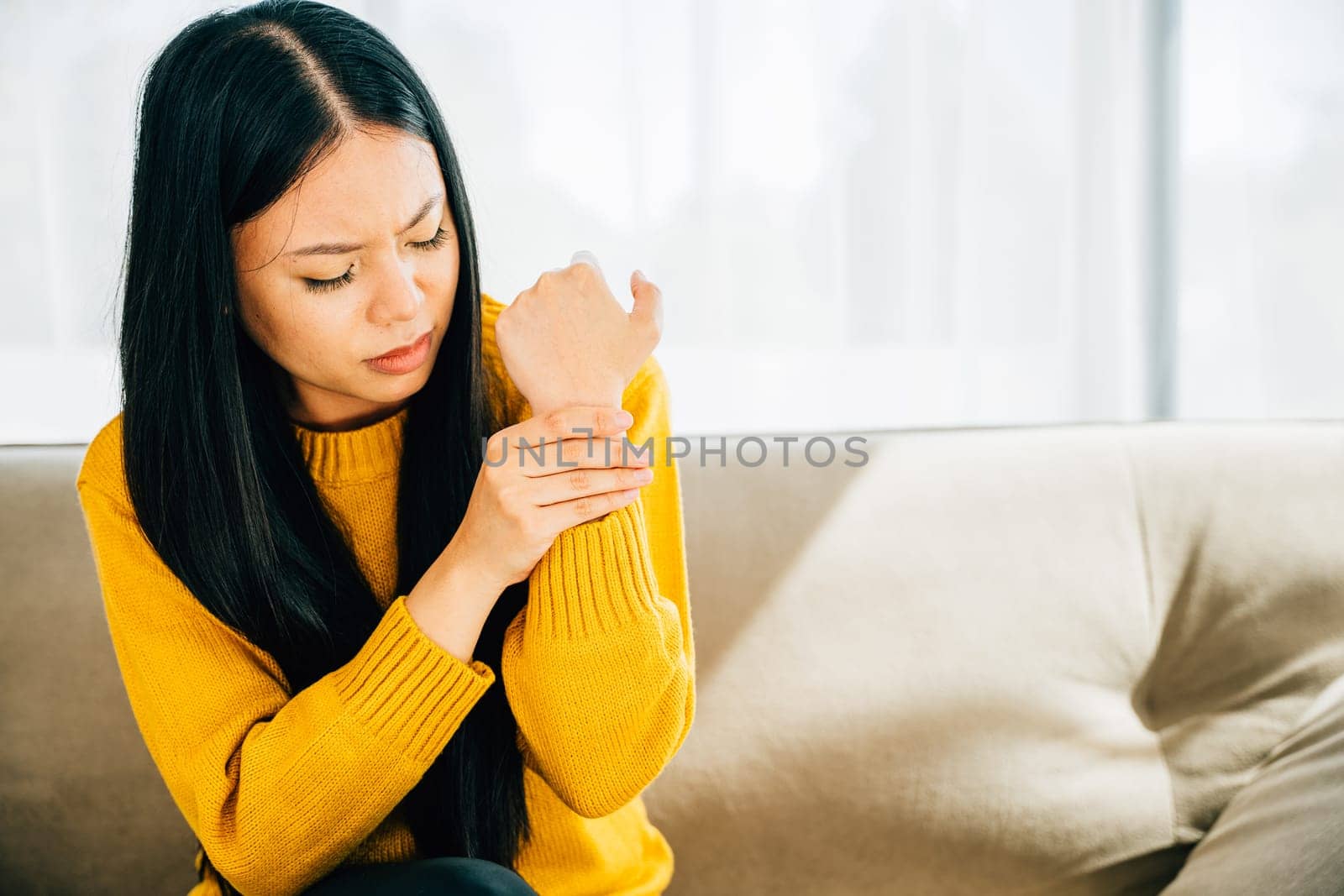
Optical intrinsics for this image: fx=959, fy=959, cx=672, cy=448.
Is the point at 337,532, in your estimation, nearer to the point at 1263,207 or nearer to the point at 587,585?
the point at 587,585

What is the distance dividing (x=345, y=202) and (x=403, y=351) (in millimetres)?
133

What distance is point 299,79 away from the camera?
0.75 m

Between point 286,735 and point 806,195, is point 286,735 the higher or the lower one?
the lower one

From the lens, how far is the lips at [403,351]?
80 centimetres

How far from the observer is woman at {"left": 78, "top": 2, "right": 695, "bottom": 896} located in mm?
741

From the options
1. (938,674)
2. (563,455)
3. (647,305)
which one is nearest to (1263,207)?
(938,674)

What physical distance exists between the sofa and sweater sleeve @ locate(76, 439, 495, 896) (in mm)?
382

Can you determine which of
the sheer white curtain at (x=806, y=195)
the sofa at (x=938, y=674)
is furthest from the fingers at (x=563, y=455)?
the sheer white curtain at (x=806, y=195)

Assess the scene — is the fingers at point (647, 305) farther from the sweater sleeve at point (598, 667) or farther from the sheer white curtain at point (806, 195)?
the sheer white curtain at point (806, 195)

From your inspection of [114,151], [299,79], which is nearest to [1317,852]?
[299,79]

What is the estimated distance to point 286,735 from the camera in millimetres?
741

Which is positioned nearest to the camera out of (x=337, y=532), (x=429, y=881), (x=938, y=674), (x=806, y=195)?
(x=429, y=881)

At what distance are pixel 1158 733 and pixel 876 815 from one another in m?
0.34

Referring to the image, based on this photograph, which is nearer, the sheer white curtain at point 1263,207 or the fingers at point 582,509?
the fingers at point 582,509
